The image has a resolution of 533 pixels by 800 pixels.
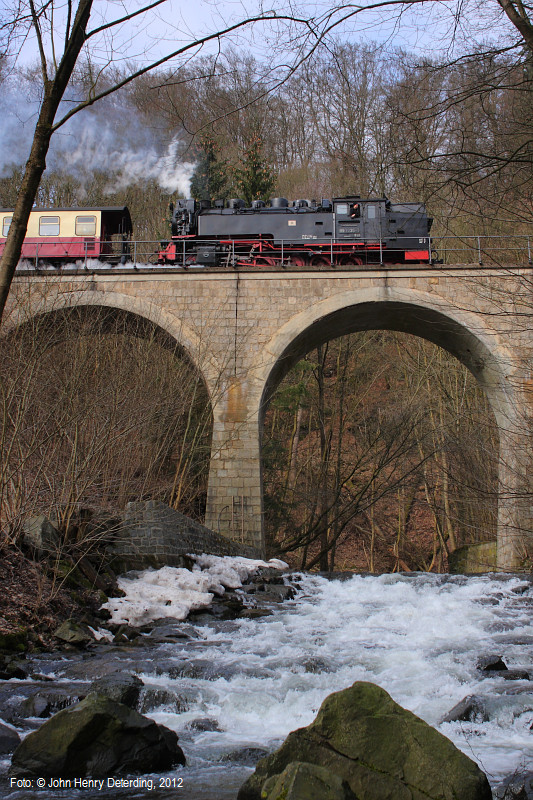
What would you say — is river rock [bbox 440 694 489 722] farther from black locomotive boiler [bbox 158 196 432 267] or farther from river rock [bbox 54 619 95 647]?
black locomotive boiler [bbox 158 196 432 267]

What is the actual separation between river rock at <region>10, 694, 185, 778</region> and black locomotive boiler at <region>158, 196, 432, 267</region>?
1488 cm

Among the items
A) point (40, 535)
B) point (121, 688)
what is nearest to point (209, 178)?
point (40, 535)

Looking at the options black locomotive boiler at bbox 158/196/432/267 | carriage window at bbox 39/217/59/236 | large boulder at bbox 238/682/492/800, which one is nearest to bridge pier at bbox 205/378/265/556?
black locomotive boiler at bbox 158/196/432/267

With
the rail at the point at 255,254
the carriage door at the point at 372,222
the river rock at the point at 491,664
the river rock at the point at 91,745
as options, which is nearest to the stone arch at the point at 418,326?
the rail at the point at 255,254

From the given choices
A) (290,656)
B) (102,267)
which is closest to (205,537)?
(290,656)

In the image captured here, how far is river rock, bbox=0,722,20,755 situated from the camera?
440 centimetres

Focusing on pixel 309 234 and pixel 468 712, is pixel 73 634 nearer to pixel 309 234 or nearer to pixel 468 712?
A: pixel 468 712

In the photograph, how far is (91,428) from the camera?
1020 centimetres

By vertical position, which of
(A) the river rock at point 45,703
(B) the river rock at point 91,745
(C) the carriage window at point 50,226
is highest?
(C) the carriage window at point 50,226

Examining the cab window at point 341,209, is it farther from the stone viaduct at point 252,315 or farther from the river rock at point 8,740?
the river rock at point 8,740

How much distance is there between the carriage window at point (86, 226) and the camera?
1925cm

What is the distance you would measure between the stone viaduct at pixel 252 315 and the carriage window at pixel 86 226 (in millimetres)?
2389

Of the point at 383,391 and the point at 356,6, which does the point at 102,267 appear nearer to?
the point at 383,391

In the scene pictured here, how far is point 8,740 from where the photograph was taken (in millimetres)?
4473
